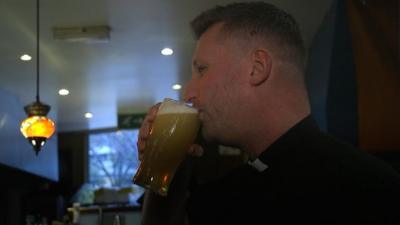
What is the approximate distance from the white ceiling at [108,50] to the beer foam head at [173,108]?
3.76 meters

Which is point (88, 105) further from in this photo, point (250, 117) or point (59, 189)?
point (250, 117)

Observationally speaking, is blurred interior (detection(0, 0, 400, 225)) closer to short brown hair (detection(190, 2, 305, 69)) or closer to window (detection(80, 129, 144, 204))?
window (detection(80, 129, 144, 204))

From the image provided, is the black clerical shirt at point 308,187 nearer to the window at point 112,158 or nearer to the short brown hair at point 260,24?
the short brown hair at point 260,24

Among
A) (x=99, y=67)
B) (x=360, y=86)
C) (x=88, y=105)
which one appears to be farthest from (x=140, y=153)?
(x=88, y=105)

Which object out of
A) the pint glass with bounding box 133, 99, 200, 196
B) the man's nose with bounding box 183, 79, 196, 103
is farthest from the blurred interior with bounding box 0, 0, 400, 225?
the man's nose with bounding box 183, 79, 196, 103

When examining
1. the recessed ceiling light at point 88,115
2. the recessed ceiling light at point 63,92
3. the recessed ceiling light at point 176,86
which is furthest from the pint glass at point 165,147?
the recessed ceiling light at point 88,115

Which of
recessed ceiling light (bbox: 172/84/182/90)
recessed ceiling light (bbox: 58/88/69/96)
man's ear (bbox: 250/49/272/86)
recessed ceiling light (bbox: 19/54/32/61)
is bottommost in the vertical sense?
man's ear (bbox: 250/49/272/86)

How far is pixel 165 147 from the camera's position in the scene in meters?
1.20

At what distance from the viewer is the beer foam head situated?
3.76ft

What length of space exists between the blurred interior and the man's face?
0.84 feet

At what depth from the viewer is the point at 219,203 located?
3.51 ft

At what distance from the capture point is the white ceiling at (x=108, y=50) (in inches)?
197

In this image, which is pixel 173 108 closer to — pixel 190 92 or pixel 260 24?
pixel 190 92

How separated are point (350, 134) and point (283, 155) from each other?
2.94m
